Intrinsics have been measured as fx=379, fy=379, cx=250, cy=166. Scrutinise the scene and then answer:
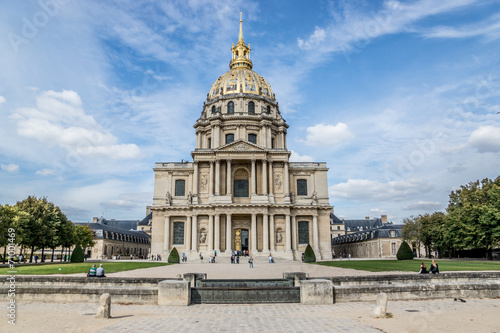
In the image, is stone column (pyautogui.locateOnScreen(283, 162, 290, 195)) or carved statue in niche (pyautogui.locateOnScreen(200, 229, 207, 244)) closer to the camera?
carved statue in niche (pyautogui.locateOnScreen(200, 229, 207, 244))

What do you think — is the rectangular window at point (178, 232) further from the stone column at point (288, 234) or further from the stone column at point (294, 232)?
the stone column at point (294, 232)

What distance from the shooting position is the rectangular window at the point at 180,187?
55.9 metres

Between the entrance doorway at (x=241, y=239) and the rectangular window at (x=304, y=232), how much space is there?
7.87 metres

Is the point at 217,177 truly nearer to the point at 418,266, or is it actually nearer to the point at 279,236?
the point at 279,236

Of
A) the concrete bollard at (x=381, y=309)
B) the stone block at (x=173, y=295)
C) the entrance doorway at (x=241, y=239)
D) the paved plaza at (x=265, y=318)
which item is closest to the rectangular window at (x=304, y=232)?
the entrance doorway at (x=241, y=239)

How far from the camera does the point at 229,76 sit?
68750mm

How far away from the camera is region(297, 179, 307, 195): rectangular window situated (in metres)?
56.7

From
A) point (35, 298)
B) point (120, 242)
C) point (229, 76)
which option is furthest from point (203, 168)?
point (35, 298)

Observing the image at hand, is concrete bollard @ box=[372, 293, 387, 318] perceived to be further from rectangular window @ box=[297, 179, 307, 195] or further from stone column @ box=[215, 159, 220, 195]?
rectangular window @ box=[297, 179, 307, 195]

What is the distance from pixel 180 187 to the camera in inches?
2210

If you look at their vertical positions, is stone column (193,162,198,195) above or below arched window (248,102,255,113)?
below

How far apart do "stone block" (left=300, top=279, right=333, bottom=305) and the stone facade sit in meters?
37.0

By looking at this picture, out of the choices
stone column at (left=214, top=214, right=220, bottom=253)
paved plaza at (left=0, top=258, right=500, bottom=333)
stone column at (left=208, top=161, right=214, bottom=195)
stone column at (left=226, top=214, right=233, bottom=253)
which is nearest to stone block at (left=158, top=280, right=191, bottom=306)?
paved plaza at (left=0, top=258, right=500, bottom=333)

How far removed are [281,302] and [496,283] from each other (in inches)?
317
